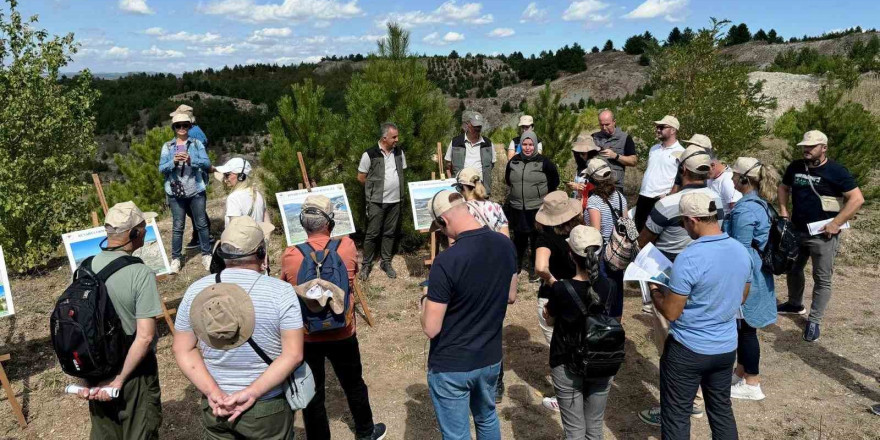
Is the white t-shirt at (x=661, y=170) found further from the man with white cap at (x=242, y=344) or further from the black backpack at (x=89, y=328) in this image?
the black backpack at (x=89, y=328)

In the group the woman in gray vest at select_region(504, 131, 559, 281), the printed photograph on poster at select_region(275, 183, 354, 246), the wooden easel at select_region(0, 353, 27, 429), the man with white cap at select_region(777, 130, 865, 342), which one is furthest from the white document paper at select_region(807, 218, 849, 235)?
the wooden easel at select_region(0, 353, 27, 429)

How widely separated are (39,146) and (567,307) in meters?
6.75

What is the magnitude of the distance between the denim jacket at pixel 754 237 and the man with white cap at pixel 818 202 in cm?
112

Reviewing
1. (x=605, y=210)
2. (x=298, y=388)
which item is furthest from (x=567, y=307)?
(x=605, y=210)

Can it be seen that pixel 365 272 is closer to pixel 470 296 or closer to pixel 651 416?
pixel 651 416

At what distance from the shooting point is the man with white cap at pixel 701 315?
2.66 m

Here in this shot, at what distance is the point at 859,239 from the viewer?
7.67 meters

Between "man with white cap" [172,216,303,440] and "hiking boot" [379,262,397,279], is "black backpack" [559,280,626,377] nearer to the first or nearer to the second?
"man with white cap" [172,216,303,440]

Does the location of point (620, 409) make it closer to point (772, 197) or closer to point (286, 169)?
point (772, 197)

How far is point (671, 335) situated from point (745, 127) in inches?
245

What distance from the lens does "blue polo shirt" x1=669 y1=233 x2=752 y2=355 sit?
265cm

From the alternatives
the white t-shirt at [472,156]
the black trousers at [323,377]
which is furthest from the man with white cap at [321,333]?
the white t-shirt at [472,156]

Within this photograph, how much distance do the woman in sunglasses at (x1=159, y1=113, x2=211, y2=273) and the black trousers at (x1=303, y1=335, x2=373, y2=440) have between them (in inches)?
144

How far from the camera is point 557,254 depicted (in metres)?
3.18
